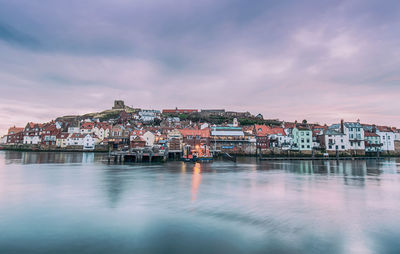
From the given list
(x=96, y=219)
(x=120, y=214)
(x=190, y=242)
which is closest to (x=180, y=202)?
(x=120, y=214)

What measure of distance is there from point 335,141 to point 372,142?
14485 millimetres

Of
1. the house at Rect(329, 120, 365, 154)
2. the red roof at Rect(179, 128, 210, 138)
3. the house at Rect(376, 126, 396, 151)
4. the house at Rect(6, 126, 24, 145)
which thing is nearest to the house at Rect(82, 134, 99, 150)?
the house at Rect(6, 126, 24, 145)

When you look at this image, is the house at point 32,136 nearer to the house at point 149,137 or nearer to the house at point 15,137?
the house at point 15,137

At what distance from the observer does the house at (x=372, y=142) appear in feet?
226

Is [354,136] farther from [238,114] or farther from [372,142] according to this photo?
[238,114]

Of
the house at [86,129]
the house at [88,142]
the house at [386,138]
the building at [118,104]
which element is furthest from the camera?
the building at [118,104]

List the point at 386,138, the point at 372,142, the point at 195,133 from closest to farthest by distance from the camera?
the point at 372,142 < the point at 386,138 < the point at 195,133

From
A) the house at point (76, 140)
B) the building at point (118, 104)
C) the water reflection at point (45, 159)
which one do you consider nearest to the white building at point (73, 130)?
the house at point (76, 140)

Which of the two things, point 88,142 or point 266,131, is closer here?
point 266,131

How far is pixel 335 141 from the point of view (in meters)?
65.5

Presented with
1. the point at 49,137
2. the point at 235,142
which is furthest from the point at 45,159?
the point at 235,142

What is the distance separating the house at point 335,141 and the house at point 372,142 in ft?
30.7

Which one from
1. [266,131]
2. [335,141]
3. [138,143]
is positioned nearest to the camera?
[335,141]

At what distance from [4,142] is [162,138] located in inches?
3309
